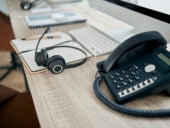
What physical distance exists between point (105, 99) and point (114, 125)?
0.08 meters

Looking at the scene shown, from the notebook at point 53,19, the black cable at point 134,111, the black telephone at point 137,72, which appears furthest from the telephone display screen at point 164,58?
the notebook at point 53,19

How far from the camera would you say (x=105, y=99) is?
59cm

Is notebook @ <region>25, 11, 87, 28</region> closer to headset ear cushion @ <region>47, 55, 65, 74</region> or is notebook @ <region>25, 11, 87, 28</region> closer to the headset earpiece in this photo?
the headset earpiece

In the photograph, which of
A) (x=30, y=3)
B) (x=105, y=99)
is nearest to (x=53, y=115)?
(x=105, y=99)

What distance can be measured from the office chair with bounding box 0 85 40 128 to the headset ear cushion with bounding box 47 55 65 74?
0.30m

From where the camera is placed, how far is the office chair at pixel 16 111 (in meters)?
0.92

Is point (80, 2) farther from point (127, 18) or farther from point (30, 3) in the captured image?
point (127, 18)

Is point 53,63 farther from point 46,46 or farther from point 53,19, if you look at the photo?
point 53,19

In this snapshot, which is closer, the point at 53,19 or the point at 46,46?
the point at 46,46

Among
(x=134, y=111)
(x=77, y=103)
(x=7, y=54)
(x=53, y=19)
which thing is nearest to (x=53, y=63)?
(x=77, y=103)

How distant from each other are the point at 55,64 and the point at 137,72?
0.24 metres

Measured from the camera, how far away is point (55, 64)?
0.71 meters

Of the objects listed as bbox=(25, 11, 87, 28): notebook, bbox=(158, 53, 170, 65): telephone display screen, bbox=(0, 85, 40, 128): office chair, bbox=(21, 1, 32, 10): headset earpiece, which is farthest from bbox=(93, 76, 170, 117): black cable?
bbox=(21, 1, 32, 10): headset earpiece

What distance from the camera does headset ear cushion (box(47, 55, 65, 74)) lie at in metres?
0.71
